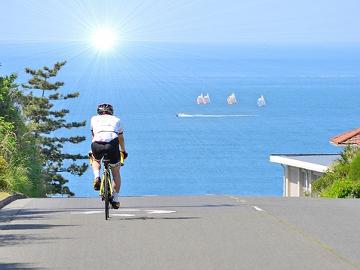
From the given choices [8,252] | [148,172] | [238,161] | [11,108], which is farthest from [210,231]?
[238,161]

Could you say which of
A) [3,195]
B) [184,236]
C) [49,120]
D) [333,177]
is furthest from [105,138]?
[49,120]

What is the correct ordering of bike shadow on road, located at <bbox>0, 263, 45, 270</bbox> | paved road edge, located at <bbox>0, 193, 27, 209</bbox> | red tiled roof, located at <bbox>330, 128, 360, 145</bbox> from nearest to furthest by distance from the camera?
1. bike shadow on road, located at <bbox>0, 263, 45, 270</bbox>
2. paved road edge, located at <bbox>0, 193, 27, 209</bbox>
3. red tiled roof, located at <bbox>330, 128, 360, 145</bbox>

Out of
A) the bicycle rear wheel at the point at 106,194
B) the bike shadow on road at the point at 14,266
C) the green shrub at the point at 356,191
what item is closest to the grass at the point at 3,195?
the bicycle rear wheel at the point at 106,194

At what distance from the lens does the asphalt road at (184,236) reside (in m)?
13.4

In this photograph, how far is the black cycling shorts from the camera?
1853 centimetres

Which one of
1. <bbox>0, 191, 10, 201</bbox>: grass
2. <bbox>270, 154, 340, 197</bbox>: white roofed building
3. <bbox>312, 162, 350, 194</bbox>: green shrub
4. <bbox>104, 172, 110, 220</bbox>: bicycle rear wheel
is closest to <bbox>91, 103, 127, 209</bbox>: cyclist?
<bbox>104, 172, 110, 220</bbox>: bicycle rear wheel

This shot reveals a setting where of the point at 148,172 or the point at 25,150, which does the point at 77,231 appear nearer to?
the point at 25,150

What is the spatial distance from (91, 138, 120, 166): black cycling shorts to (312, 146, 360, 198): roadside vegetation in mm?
14331

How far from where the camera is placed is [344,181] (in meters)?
35.1

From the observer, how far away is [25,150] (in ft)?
128

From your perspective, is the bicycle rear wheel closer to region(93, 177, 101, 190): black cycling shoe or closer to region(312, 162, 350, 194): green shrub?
region(93, 177, 101, 190): black cycling shoe

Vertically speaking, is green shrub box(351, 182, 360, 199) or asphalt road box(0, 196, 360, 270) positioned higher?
green shrub box(351, 182, 360, 199)

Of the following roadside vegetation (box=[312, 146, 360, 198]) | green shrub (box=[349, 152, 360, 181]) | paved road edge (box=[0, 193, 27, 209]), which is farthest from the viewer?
green shrub (box=[349, 152, 360, 181])

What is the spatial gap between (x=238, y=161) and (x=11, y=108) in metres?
133
